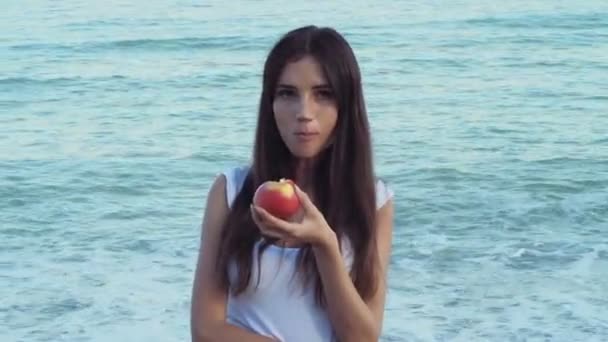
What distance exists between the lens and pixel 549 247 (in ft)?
32.1

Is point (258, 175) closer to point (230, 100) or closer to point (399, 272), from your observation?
point (399, 272)

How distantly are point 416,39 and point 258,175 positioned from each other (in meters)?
20.4

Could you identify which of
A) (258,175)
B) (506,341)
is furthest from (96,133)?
(258,175)

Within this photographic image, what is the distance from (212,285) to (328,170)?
1.18 feet

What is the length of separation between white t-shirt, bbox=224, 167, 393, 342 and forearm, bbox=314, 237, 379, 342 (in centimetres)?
4

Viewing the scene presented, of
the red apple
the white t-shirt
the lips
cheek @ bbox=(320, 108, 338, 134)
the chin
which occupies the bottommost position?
the white t-shirt

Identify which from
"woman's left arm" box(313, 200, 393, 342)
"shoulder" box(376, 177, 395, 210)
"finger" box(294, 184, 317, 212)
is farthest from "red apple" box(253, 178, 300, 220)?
"shoulder" box(376, 177, 395, 210)

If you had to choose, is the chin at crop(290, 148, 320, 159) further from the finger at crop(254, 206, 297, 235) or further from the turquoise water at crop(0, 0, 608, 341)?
the turquoise water at crop(0, 0, 608, 341)

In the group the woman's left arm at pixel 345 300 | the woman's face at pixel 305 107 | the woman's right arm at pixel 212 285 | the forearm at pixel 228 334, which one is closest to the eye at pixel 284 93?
the woman's face at pixel 305 107

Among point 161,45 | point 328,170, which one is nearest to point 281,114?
point 328,170

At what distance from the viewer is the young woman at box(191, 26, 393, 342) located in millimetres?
2791

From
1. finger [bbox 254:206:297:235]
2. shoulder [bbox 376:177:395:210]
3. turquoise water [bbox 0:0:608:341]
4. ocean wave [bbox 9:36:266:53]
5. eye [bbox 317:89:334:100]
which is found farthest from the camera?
ocean wave [bbox 9:36:266:53]

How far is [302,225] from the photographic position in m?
2.61

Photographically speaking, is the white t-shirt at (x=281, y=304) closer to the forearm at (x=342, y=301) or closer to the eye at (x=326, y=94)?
the forearm at (x=342, y=301)
